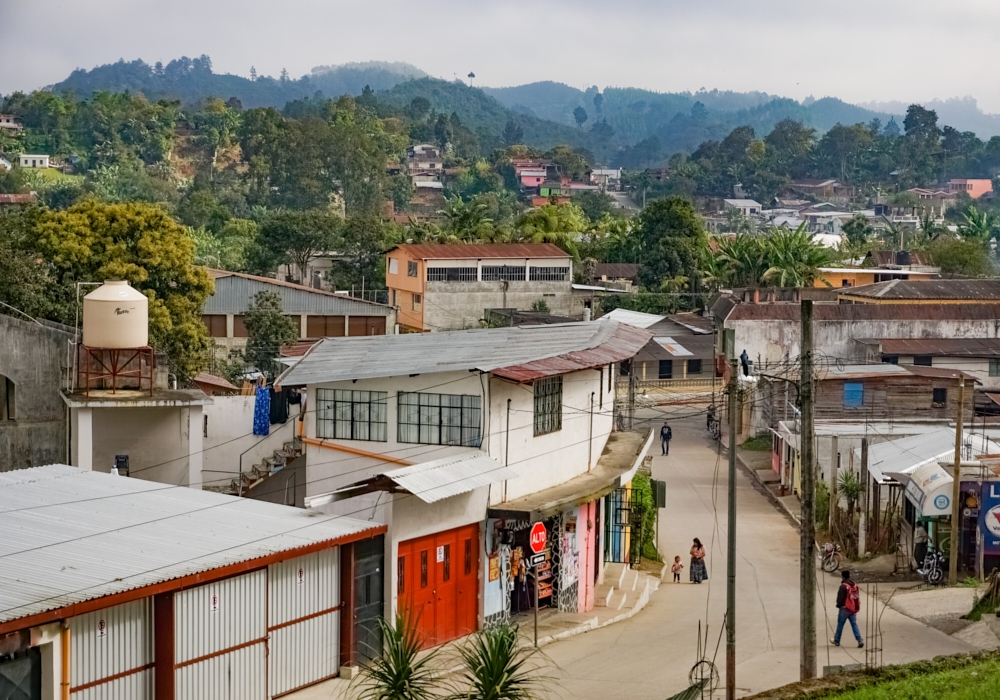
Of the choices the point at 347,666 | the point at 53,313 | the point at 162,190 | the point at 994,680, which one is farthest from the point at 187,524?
the point at 162,190

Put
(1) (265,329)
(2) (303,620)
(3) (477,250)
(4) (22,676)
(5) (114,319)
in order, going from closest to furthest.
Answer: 1. (4) (22,676)
2. (2) (303,620)
3. (5) (114,319)
4. (1) (265,329)
5. (3) (477,250)

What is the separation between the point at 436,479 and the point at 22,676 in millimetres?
6093

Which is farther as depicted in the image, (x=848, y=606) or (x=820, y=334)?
(x=820, y=334)

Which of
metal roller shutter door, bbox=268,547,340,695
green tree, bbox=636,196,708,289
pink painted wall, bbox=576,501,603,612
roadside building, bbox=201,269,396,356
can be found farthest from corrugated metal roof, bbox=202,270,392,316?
metal roller shutter door, bbox=268,547,340,695

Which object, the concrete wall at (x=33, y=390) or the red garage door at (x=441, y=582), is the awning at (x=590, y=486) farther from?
the concrete wall at (x=33, y=390)

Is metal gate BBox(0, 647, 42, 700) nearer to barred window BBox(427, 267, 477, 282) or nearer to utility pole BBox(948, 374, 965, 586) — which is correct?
utility pole BBox(948, 374, 965, 586)

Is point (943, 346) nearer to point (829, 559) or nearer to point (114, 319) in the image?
point (829, 559)

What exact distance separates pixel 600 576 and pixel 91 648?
11.7 meters

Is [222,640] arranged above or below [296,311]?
below

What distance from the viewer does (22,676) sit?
1179cm

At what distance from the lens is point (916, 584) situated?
2305 cm

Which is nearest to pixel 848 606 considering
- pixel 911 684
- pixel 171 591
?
pixel 911 684

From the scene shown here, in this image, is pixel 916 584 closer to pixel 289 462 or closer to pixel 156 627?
pixel 289 462

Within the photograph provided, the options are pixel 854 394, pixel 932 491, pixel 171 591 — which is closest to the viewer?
pixel 171 591
